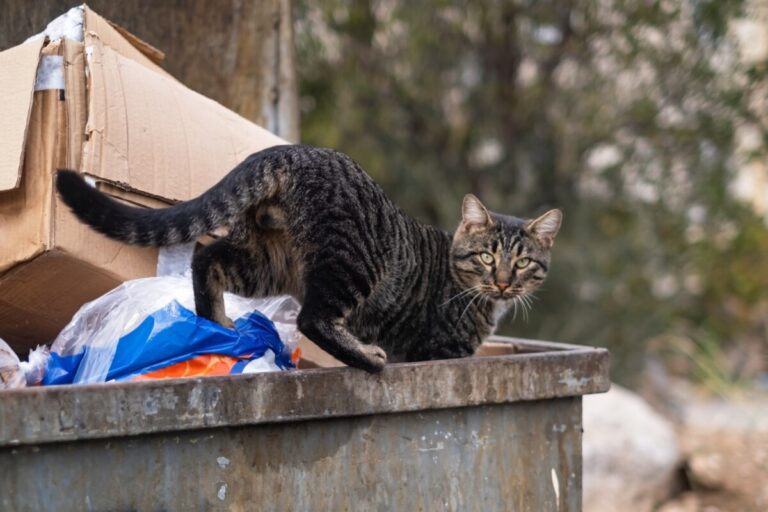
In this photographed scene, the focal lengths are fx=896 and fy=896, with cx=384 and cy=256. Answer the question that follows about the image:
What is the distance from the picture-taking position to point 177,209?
2303 mm

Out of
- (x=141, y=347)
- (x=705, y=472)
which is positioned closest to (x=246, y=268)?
(x=141, y=347)

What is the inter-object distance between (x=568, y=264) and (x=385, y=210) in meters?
5.24

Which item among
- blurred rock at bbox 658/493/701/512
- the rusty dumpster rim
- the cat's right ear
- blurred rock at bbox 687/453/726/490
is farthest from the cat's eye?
blurred rock at bbox 687/453/726/490

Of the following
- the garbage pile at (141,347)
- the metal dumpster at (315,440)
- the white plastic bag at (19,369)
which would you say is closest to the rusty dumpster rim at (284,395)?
the metal dumpster at (315,440)

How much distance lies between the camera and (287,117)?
416 cm

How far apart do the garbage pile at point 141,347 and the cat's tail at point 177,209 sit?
0.53 feet

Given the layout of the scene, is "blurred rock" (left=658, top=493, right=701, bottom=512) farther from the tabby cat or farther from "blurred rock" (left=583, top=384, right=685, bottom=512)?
the tabby cat

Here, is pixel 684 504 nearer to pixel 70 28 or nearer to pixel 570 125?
pixel 570 125

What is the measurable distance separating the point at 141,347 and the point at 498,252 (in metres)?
1.40

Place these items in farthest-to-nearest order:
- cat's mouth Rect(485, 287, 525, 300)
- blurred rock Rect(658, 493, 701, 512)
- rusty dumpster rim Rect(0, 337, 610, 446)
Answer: blurred rock Rect(658, 493, 701, 512)
cat's mouth Rect(485, 287, 525, 300)
rusty dumpster rim Rect(0, 337, 610, 446)

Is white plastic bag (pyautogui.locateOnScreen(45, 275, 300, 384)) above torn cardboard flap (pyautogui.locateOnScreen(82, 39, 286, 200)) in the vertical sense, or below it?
below

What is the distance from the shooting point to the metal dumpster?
1.70 m

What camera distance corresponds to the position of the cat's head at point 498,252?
3084mm

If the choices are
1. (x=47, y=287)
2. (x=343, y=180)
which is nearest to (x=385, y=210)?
(x=343, y=180)
